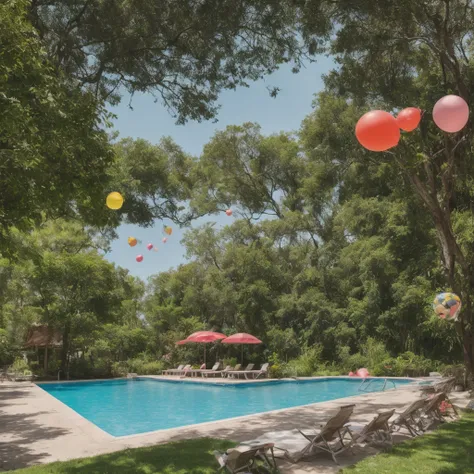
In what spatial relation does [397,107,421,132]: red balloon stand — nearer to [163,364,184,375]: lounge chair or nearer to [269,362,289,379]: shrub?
[269,362,289,379]: shrub

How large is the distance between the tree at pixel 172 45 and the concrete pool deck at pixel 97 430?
18.3 feet

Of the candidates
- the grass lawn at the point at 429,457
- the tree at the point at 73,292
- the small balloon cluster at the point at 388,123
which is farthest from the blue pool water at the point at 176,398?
the small balloon cluster at the point at 388,123

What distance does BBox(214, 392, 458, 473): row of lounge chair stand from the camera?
16.8ft

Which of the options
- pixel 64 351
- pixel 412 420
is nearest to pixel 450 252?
pixel 412 420

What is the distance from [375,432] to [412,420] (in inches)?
44.1

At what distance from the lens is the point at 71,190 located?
5.33 meters

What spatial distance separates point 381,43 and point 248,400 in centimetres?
1083

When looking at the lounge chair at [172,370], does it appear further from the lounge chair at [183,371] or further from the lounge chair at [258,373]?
the lounge chair at [258,373]

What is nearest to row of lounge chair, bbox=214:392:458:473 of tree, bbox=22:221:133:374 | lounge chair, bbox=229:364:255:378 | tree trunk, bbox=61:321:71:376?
lounge chair, bbox=229:364:255:378

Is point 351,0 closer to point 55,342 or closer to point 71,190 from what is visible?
point 71,190

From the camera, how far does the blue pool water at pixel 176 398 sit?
12000 mm

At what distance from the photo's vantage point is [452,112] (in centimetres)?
560

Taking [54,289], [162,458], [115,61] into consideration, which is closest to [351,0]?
[115,61]

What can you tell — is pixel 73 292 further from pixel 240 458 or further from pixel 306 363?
pixel 240 458
